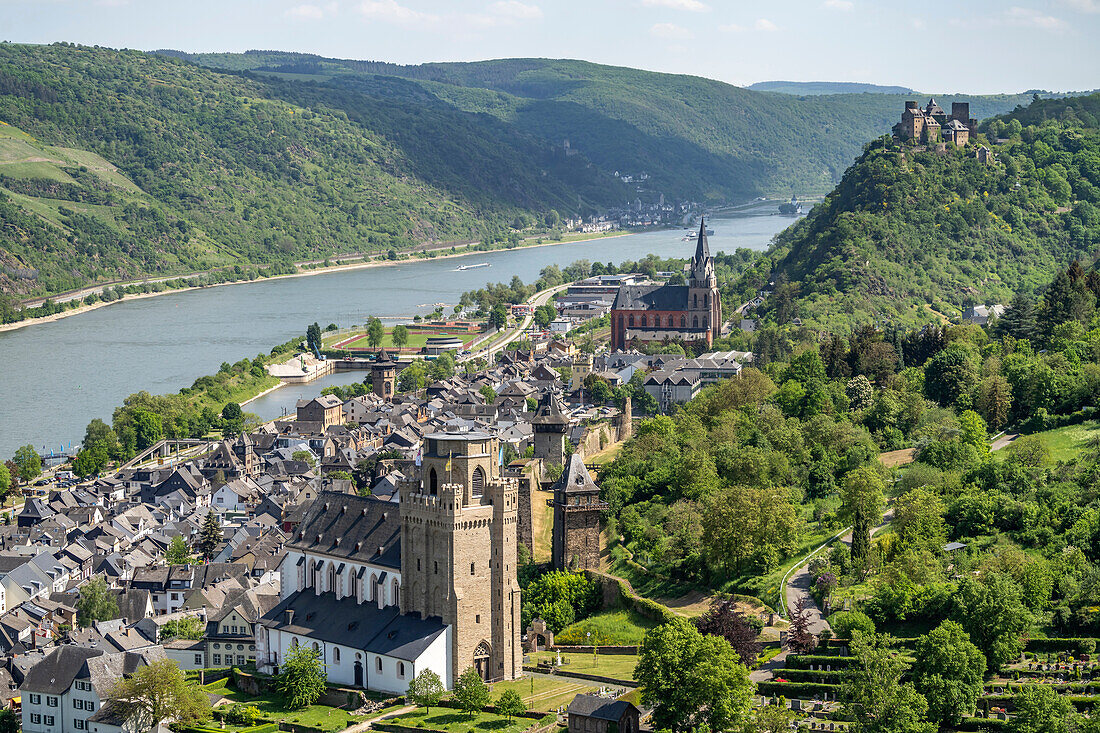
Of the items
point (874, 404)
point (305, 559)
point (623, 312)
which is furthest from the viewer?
point (623, 312)

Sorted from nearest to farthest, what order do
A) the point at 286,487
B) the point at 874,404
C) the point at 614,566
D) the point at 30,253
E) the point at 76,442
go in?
1. the point at 614,566
2. the point at 874,404
3. the point at 286,487
4. the point at 76,442
5. the point at 30,253

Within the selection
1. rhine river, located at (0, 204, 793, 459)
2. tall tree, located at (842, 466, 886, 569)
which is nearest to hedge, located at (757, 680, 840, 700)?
tall tree, located at (842, 466, 886, 569)

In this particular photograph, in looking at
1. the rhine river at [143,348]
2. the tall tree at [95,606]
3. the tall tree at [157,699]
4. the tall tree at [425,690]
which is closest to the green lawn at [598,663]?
the tall tree at [425,690]

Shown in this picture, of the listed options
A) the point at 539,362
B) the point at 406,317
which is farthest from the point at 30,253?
the point at 539,362

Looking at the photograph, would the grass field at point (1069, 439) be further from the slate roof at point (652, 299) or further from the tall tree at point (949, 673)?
the slate roof at point (652, 299)

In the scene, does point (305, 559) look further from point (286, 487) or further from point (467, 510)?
point (286, 487)

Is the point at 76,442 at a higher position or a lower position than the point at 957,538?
lower
